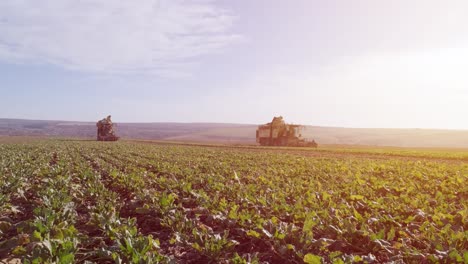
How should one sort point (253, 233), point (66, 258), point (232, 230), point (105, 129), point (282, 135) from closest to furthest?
point (66, 258)
point (253, 233)
point (232, 230)
point (282, 135)
point (105, 129)

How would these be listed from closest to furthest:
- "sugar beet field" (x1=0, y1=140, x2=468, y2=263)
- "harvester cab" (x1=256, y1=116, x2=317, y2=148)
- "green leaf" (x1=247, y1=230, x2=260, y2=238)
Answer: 1. "sugar beet field" (x1=0, y1=140, x2=468, y2=263)
2. "green leaf" (x1=247, y1=230, x2=260, y2=238)
3. "harvester cab" (x1=256, y1=116, x2=317, y2=148)

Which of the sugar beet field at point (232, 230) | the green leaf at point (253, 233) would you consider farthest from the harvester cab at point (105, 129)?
the green leaf at point (253, 233)

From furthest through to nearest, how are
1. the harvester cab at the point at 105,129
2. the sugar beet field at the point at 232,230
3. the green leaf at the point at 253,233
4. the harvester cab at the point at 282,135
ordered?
the harvester cab at the point at 105,129
the harvester cab at the point at 282,135
the green leaf at the point at 253,233
the sugar beet field at the point at 232,230

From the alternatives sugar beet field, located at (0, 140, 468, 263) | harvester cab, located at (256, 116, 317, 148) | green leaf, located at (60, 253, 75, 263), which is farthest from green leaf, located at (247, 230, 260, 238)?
harvester cab, located at (256, 116, 317, 148)

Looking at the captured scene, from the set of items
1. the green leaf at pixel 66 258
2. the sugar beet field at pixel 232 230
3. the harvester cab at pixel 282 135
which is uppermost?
the harvester cab at pixel 282 135

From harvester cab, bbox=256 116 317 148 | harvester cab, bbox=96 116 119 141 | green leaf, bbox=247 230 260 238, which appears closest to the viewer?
green leaf, bbox=247 230 260 238

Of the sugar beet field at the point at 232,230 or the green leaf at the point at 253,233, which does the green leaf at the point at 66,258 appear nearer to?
the sugar beet field at the point at 232,230

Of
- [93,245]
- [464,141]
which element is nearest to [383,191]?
[93,245]

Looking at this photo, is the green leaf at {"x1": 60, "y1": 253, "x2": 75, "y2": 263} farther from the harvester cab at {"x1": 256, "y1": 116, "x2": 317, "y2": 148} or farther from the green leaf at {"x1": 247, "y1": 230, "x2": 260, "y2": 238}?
the harvester cab at {"x1": 256, "y1": 116, "x2": 317, "y2": 148}

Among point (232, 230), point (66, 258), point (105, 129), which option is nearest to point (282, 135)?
point (105, 129)

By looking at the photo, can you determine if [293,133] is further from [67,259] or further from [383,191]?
[67,259]

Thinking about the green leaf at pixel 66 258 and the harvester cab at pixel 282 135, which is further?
the harvester cab at pixel 282 135

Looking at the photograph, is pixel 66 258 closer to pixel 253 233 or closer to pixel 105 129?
pixel 253 233

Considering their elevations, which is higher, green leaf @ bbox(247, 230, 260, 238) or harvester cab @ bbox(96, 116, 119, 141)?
harvester cab @ bbox(96, 116, 119, 141)
